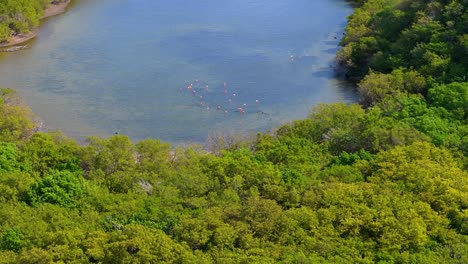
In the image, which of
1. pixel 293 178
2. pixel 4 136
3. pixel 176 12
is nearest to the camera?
pixel 293 178

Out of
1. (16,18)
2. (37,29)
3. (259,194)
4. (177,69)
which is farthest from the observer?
(37,29)

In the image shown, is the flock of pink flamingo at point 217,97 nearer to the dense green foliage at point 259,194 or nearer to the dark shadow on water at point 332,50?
the dense green foliage at point 259,194

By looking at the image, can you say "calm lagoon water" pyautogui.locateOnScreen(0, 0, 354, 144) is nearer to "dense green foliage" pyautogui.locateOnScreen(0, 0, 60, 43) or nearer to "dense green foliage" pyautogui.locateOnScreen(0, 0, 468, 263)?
"dense green foliage" pyautogui.locateOnScreen(0, 0, 60, 43)

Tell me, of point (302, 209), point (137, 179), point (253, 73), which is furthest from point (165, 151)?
point (253, 73)

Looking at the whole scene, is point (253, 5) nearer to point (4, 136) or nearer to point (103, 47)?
point (103, 47)

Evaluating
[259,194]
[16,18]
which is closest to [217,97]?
[259,194]

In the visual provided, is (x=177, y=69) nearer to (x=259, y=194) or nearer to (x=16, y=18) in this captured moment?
(x=16, y=18)

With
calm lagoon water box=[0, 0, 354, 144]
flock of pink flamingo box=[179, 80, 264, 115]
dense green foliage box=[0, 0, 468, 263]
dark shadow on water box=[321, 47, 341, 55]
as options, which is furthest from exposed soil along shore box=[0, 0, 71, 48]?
dark shadow on water box=[321, 47, 341, 55]
